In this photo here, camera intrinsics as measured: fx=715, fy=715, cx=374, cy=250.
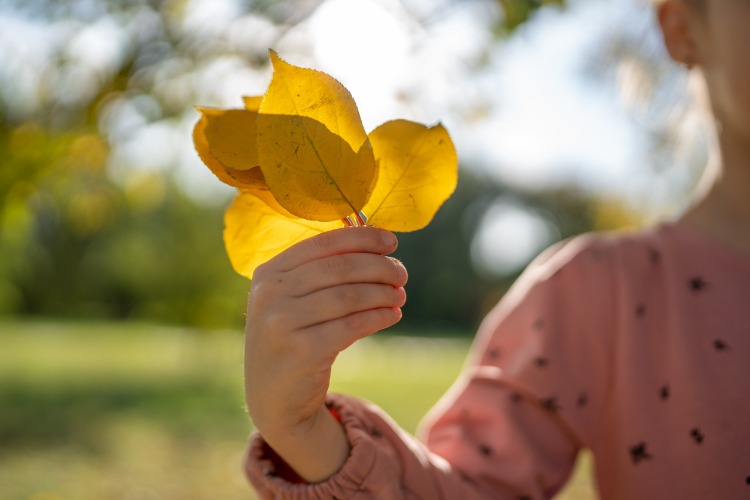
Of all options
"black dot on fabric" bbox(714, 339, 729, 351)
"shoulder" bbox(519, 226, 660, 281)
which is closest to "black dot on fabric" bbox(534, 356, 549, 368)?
"shoulder" bbox(519, 226, 660, 281)

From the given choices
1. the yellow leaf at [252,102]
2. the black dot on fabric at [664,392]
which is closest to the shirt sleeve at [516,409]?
the black dot on fabric at [664,392]

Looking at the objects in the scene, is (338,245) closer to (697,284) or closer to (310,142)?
(310,142)

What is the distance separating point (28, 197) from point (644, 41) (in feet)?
10.5

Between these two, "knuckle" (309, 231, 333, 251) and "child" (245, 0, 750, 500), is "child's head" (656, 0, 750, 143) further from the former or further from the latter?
"knuckle" (309, 231, 333, 251)

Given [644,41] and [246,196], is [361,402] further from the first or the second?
[644,41]

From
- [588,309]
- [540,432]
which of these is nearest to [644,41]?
[588,309]

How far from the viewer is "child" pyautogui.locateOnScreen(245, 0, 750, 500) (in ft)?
3.15

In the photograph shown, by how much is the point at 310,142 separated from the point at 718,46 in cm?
84

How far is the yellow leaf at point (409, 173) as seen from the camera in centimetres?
79

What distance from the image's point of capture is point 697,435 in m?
1.17

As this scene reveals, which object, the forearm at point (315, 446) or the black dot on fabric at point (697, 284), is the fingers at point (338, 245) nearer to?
the forearm at point (315, 446)

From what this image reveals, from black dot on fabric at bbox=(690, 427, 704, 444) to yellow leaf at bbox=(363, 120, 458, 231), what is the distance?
67 cm

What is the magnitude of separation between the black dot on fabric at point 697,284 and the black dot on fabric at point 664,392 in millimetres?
203

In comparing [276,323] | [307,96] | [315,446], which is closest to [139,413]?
[315,446]
